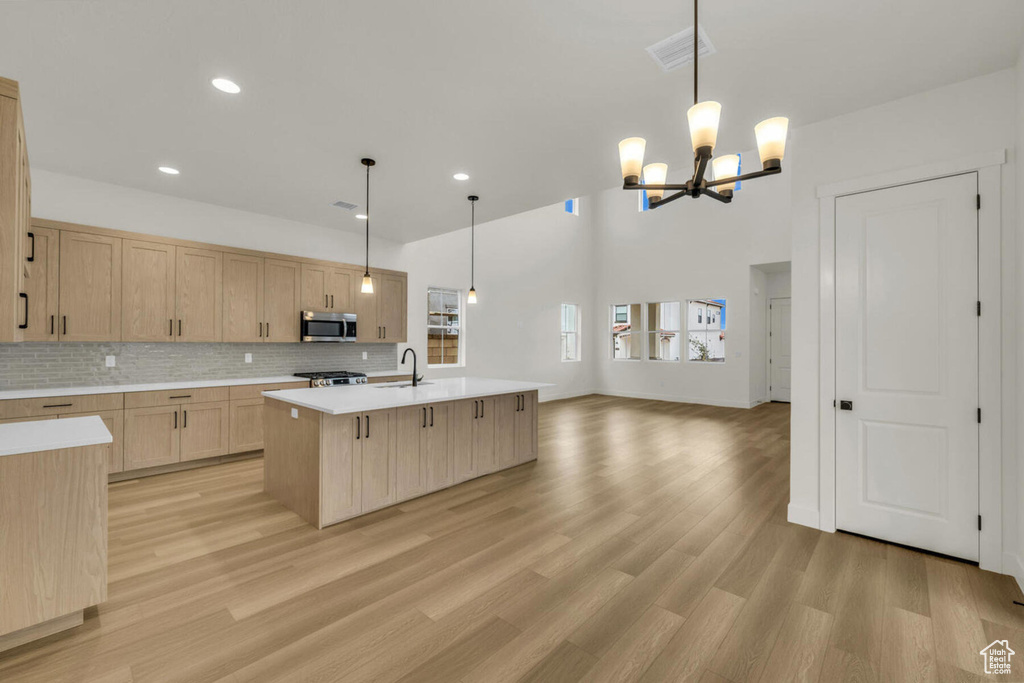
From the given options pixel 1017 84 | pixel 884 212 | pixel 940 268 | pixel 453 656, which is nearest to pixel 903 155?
pixel 884 212

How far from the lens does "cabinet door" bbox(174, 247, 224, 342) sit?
14.8 feet

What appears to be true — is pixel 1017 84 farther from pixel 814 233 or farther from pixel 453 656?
pixel 453 656

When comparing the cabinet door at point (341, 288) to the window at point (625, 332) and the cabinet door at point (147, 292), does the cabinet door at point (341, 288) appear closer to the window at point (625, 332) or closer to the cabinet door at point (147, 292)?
the cabinet door at point (147, 292)

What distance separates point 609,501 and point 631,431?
9.20 ft

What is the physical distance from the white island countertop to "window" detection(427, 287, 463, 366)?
283 cm

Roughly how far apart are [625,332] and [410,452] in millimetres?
7432

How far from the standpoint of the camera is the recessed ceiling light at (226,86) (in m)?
2.58

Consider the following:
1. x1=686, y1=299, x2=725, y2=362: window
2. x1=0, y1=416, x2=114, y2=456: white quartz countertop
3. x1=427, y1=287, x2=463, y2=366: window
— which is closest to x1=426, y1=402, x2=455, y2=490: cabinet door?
x1=0, y1=416, x2=114, y2=456: white quartz countertop

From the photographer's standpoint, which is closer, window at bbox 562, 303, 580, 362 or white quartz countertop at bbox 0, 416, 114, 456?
white quartz countertop at bbox 0, 416, 114, 456

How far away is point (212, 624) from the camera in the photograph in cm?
200

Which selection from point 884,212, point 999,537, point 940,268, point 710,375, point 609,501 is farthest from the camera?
point 710,375

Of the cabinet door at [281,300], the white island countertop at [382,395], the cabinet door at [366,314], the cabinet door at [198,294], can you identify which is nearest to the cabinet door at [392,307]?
the cabinet door at [366,314]

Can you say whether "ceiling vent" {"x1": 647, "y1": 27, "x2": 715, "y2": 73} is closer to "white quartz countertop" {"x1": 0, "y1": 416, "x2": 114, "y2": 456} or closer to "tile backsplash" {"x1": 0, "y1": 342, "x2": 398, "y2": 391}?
"white quartz countertop" {"x1": 0, "y1": 416, "x2": 114, "y2": 456}

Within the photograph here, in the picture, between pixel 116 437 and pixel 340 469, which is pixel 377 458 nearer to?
pixel 340 469
